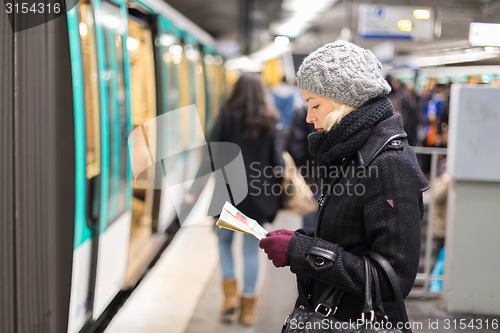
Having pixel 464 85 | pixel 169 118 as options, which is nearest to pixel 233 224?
pixel 464 85

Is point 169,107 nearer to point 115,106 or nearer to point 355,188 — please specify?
point 115,106

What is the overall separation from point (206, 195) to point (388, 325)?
301 inches

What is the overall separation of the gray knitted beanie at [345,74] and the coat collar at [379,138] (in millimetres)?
98

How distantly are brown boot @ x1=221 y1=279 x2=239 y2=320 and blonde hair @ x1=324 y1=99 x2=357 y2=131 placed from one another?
2682 millimetres

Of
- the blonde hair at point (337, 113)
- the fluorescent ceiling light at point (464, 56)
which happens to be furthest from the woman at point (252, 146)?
the blonde hair at point (337, 113)

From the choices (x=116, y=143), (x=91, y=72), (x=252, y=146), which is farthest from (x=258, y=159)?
(x=91, y=72)

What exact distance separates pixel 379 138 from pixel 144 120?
435 centimetres

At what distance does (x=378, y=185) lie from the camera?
166 cm

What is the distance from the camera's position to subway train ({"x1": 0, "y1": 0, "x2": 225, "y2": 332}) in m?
2.38

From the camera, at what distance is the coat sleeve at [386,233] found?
1646 millimetres

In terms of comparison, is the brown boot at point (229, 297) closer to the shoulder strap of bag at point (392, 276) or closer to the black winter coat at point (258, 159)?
the black winter coat at point (258, 159)

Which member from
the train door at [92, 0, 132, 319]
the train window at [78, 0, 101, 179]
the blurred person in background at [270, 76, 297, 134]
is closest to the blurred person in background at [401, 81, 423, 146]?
the blurred person in background at [270, 76, 297, 134]

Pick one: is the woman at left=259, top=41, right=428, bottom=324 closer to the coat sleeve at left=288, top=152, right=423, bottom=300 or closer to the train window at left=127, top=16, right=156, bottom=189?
the coat sleeve at left=288, top=152, right=423, bottom=300

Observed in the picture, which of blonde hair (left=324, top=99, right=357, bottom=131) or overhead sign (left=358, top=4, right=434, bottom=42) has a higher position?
overhead sign (left=358, top=4, right=434, bottom=42)
